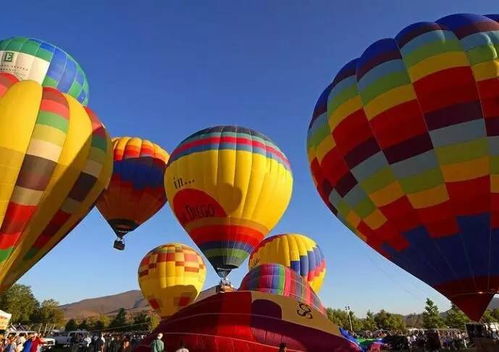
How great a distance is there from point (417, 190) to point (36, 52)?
15529mm

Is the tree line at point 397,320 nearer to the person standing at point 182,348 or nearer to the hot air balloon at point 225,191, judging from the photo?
the hot air balloon at point 225,191

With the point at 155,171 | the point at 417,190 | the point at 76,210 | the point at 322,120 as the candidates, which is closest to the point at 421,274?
the point at 417,190

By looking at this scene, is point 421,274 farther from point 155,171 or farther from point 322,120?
point 155,171

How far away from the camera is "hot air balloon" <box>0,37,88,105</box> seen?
627 inches

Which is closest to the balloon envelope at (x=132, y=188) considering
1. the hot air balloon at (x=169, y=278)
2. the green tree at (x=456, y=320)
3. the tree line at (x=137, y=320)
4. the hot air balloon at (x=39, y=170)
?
the hot air balloon at (x=169, y=278)

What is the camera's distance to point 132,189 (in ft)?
69.8

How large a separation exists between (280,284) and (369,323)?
57.7 metres

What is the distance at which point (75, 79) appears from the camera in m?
17.6

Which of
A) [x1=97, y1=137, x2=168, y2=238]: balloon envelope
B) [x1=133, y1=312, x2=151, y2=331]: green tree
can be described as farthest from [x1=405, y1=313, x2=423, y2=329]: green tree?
[x1=97, y1=137, x2=168, y2=238]: balloon envelope

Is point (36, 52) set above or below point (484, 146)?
above

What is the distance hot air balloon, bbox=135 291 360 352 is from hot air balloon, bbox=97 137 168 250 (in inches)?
553

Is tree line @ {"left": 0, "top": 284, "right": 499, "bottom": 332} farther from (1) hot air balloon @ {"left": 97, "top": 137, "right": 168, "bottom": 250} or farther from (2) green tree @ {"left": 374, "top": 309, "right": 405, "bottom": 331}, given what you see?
(1) hot air balloon @ {"left": 97, "top": 137, "right": 168, "bottom": 250}

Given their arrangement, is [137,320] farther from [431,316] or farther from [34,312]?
[431,316]

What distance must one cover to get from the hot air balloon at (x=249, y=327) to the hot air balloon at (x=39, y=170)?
512 centimetres
